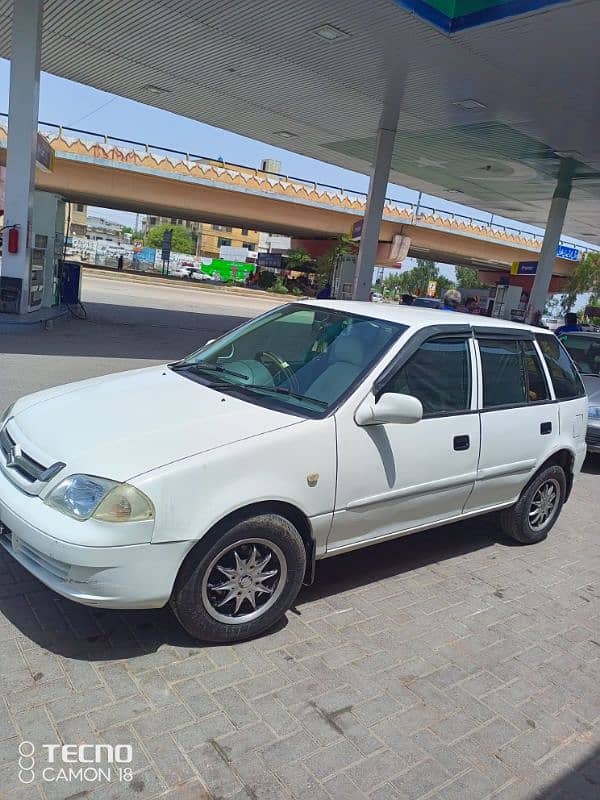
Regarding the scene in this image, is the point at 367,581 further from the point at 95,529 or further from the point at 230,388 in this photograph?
the point at 95,529

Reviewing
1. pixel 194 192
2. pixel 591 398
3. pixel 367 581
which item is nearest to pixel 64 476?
pixel 367 581

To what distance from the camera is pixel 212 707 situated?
8.85ft

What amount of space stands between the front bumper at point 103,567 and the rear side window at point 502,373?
2503 millimetres

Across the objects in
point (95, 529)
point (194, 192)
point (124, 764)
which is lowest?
point (124, 764)

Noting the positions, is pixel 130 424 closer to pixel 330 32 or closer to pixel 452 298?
pixel 452 298

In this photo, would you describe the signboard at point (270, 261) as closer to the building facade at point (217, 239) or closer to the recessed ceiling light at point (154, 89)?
the recessed ceiling light at point (154, 89)

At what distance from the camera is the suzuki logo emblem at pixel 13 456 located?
10.2 feet

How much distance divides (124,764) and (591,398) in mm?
7096

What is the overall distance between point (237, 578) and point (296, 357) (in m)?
1.50

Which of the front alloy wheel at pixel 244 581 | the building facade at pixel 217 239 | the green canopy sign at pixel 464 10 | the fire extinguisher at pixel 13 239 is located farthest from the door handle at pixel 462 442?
the building facade at pixel 217 239

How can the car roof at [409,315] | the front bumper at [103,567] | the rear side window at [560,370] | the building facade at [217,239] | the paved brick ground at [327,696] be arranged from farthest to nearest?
the building facade at [217,239]
the rear side window at [560,370]
the car roof at [409,315]
the front bumper at [103,567]
the paved brick ground at [327,696]

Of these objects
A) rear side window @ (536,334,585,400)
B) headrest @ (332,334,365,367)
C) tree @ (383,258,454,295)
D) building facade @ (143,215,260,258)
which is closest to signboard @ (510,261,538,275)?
rear side window @ (536,334,585,400)

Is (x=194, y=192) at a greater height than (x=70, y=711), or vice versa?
(x=194, y=192)

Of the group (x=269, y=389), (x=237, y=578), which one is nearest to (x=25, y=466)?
(x=237, y=578)
